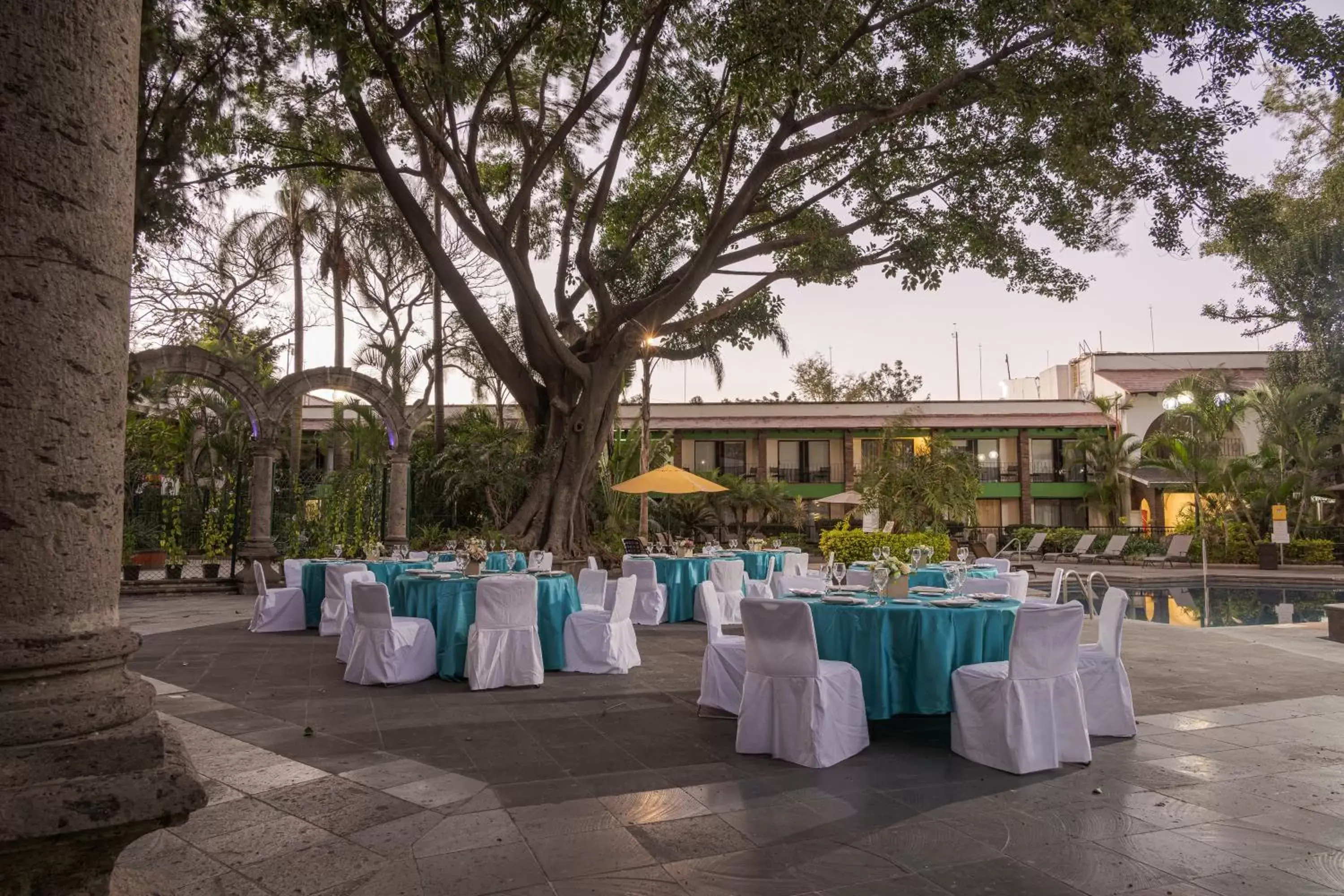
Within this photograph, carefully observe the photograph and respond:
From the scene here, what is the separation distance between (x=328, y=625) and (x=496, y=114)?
27.7 ft

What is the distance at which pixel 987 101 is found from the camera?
11000 mm

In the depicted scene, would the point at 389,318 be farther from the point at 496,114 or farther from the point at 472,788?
the point at 472,788

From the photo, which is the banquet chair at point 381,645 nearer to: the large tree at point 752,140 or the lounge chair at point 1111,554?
the large tree at point 752,140

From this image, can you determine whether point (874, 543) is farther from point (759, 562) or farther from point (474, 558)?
point (474, 558)

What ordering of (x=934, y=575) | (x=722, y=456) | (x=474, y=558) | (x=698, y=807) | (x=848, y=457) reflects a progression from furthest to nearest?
1. (x=722, y=456)
2. (x=848, y=457)
3. (x=934, y=575)
4. (x=474, y=558)
5. (x=698, y=807)

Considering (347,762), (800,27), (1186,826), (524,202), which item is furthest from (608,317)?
(1186,826)

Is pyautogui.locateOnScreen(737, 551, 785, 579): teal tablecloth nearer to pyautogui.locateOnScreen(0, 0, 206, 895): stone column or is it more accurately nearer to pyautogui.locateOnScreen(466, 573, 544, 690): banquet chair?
pyautogui.locateOnScreen(466, 573, 544, 690): banquet chair

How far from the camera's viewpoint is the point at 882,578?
5676mm

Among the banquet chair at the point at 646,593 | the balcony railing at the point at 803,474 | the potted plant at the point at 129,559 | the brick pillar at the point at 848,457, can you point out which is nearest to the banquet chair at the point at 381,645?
the banquet chair at the point at 646,593

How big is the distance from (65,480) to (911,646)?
4476 mm

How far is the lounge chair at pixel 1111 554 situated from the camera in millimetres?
21188

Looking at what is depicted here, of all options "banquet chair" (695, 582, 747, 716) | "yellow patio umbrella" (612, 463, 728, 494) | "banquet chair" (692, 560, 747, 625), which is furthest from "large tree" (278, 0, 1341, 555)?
"banquet chair" (695, 582, 747, 716)

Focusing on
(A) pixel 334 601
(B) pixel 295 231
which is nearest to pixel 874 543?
(A) pixel 334 601

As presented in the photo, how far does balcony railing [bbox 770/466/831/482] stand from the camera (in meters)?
32.6
